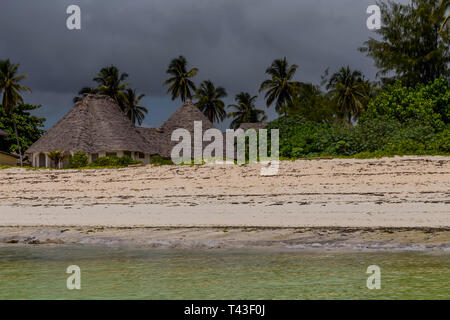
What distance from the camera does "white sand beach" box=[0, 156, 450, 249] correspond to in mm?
A: 12398

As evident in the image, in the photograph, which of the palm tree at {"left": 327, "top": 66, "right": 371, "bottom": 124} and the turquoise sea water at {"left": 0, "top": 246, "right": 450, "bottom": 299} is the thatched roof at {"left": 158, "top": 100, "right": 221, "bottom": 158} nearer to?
the palm tree at {"left": 327, "top": 66, "right": 371, "bottom": 124}

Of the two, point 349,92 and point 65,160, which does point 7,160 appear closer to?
point 65,160

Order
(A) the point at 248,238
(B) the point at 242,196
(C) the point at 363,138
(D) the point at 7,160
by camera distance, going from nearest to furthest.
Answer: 1. (A) the point at 248,238
2. (B) the point at 242,196
3. (C) the point at 363,138
4. (D) the point at 7,160

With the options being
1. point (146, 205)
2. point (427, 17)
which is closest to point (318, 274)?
point (146, 205)

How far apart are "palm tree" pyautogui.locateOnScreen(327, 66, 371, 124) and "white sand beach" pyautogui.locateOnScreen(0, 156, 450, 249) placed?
165 feet

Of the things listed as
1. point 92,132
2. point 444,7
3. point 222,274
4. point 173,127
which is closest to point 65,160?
point 92,132

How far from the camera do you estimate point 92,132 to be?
128 ft

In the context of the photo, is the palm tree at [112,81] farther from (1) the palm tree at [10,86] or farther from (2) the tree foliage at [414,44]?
(2) the tree foliage at [414,44]

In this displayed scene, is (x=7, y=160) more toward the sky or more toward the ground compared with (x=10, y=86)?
more toward the ground

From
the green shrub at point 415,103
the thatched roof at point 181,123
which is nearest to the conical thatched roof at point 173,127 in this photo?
the thatched roof at point 181,123

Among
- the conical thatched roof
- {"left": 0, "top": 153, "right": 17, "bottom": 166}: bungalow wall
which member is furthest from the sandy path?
{"left": 0, "top": 153, "right": 17, "bottom": 166}: bungalow wall

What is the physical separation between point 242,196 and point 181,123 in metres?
33.9

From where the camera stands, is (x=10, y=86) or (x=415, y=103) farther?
(x=10, y=86)

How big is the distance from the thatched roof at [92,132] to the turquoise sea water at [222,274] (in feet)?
90.7
